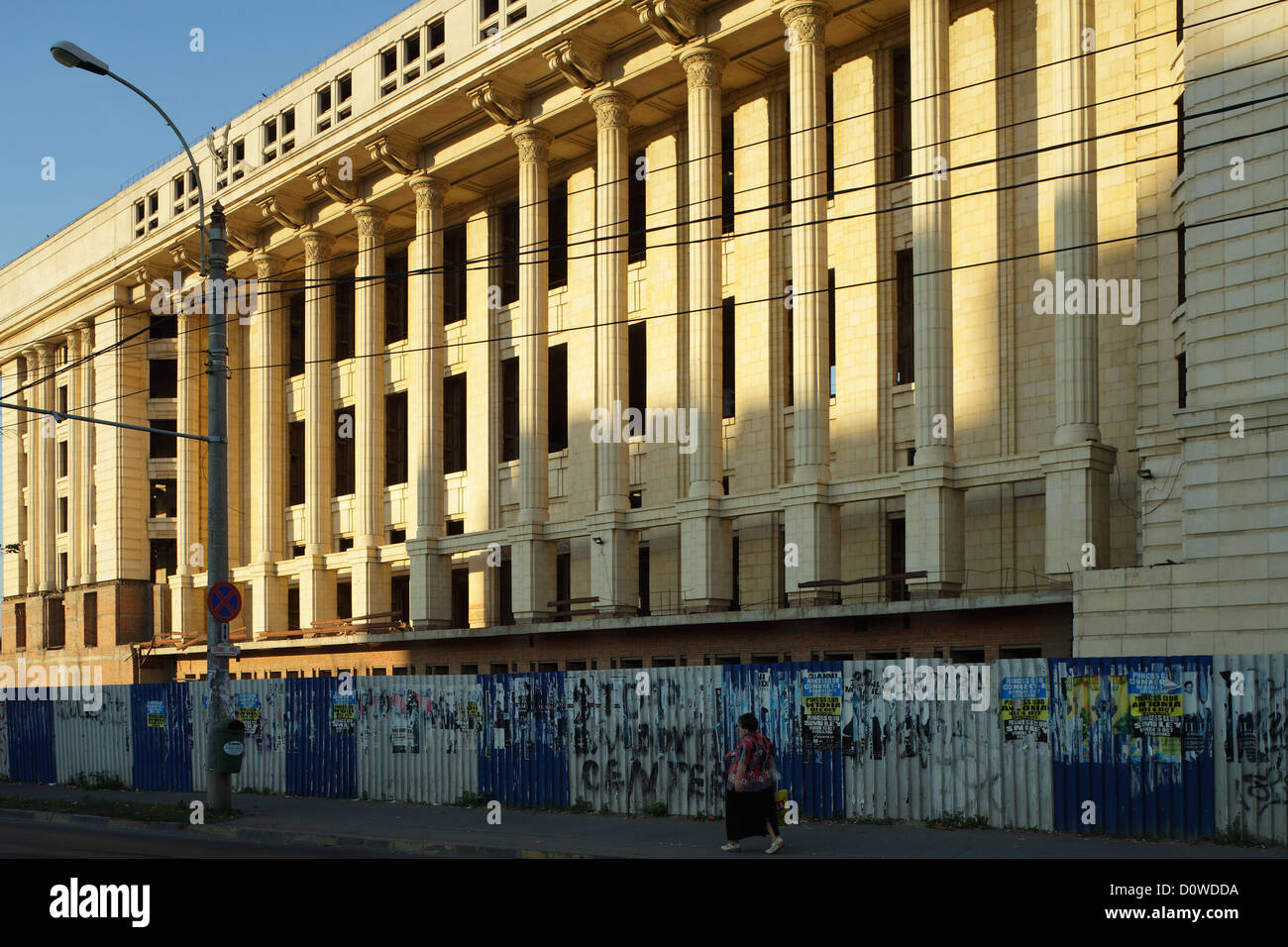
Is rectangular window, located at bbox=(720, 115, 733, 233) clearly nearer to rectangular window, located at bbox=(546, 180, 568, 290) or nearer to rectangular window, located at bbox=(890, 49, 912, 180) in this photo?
rectangular window, located at bbox=(890, 49, 912, 180)

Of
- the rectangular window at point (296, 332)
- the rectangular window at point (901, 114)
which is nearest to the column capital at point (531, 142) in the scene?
the rectangular window at point (901, 114)

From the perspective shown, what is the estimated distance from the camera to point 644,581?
34625 millimetres

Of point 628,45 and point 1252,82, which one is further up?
point 628,45

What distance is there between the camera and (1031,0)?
1086 inches

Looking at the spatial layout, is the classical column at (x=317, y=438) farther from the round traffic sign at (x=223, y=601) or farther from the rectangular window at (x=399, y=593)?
the round traffic sign at (x=223, y=601)

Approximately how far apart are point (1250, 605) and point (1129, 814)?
4706 mm

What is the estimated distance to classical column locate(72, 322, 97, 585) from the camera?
53.3 meters

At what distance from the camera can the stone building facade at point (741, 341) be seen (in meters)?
21.0

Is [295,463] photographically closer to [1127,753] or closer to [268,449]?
[268,449]

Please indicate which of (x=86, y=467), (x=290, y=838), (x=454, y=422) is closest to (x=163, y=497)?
(x=86, y=467)

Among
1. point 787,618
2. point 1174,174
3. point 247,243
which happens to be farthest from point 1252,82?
point 247,243

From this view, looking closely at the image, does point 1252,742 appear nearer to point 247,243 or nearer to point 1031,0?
point 1031,0

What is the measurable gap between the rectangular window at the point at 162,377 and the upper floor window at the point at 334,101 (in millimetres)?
15534

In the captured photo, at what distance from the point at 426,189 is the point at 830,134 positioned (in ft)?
42.1
